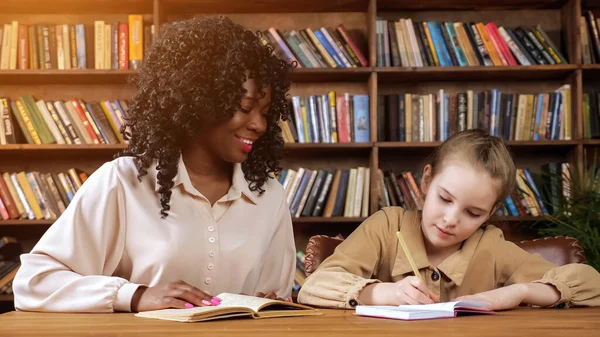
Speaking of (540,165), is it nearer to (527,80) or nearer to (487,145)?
(527,80)

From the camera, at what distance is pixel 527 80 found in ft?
13.2

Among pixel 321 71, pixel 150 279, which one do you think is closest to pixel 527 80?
pixel 321 71

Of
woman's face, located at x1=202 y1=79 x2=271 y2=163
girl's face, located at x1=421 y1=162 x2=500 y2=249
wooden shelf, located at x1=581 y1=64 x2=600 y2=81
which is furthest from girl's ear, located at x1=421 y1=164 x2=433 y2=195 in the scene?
wooden shelf, located at x1=581 y1=64 x2=600 y2=81

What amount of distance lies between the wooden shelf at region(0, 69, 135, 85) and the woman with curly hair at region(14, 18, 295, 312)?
187cm

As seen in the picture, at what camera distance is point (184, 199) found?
1686mm

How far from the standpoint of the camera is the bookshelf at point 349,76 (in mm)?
3711

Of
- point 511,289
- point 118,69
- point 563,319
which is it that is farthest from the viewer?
point 118,69

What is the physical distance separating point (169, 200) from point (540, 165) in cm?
281

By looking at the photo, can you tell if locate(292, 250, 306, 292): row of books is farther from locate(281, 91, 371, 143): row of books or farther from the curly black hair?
the curly black hair

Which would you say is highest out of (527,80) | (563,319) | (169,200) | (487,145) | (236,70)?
(527,80)

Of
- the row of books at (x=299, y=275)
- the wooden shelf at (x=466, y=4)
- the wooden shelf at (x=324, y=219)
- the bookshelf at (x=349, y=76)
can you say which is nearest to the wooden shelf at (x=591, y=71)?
the bookshelf at (x=349, y=76)

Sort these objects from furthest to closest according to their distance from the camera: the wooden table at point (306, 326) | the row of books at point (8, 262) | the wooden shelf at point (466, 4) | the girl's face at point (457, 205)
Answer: the wooden shelf at point (466, 4), the row of books at point (8, 262), the girl's face at point (457, 205), the wooden table at point (306, 326)

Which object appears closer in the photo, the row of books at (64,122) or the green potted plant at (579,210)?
the green potted plant at (579,210)

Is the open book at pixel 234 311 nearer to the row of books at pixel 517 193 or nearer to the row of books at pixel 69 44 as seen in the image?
the row of books at pixel 517 193
